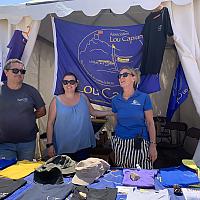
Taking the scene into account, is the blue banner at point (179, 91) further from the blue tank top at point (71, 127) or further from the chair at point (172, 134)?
the chair at point (172, 134)

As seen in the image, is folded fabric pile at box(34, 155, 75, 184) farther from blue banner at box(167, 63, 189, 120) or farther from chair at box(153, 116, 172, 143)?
chair at box(153, 116, 172, 143)

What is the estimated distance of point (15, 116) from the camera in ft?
8.72

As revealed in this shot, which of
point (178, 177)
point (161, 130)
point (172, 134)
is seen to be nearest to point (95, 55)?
point (178, 177)

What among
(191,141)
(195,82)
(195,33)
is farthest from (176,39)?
(191,141)

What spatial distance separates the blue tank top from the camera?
261 centimetres

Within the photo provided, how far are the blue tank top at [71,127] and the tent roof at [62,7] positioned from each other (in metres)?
0.94

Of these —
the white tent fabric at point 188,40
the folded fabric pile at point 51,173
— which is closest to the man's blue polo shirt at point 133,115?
the white tent fabric at point 188,40

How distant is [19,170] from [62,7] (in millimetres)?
1695

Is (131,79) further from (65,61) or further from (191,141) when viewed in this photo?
(191,141)

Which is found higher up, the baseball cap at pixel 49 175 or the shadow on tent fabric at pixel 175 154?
the baseball cap at pixel 49 175

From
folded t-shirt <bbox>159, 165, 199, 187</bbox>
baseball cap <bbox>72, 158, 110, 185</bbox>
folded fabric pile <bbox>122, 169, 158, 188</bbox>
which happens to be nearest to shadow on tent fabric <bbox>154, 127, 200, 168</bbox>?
folded t-shirt <bbox>159, 165, 199, 187</bbox>

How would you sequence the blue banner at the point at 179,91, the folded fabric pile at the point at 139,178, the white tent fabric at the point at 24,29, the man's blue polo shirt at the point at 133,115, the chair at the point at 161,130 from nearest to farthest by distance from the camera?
the folded fabric pile at the point at 139,178 → the man's blue polo shirt at the point at 133,115 → the blue banner at the point at 179,91 → the white tent fabric at the point at 24,29 → the chair at the point at 161,130

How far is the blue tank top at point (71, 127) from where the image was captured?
261 centimetres

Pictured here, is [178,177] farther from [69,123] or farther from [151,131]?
[69,123]
